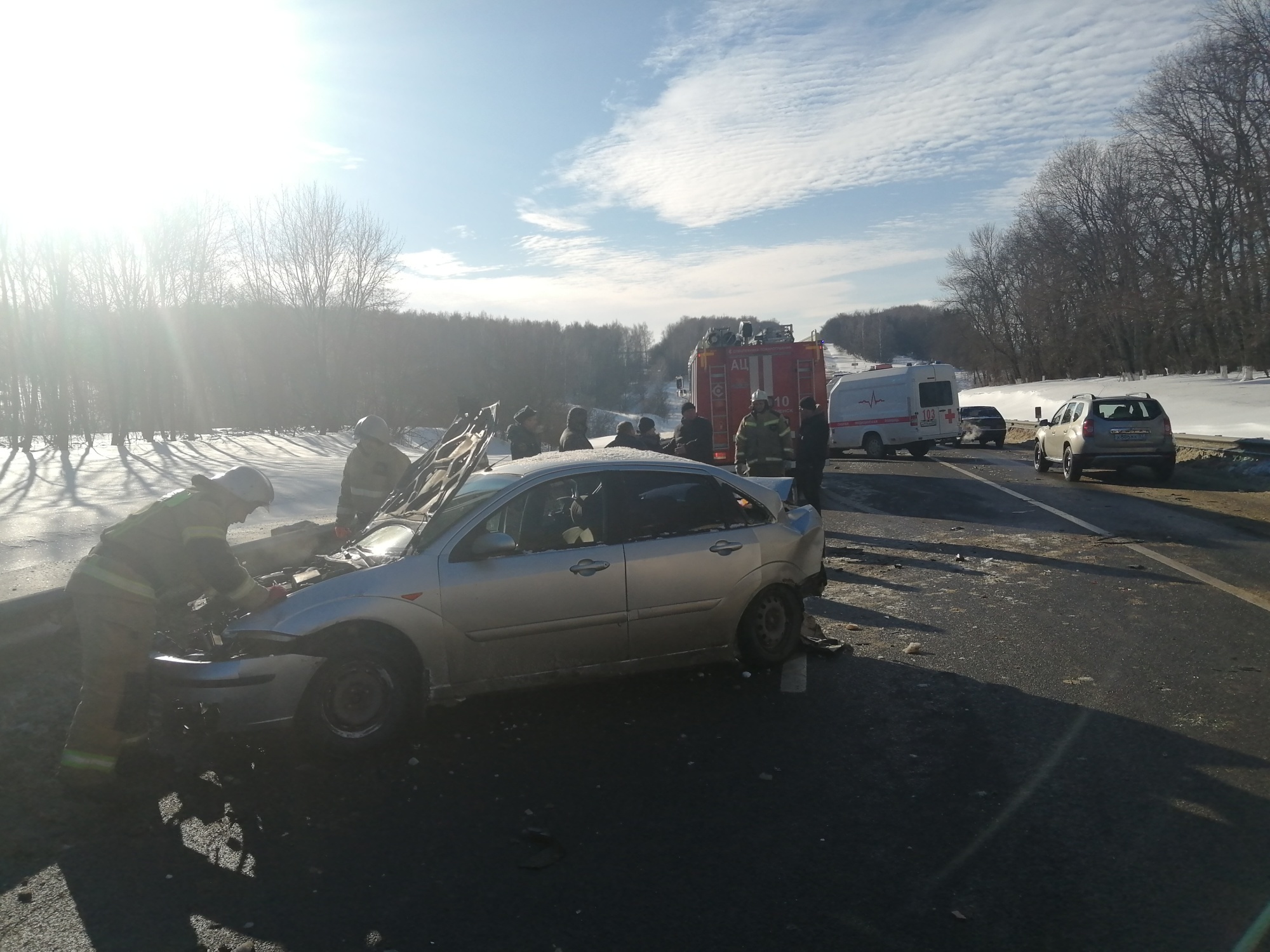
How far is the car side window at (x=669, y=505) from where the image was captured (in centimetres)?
612

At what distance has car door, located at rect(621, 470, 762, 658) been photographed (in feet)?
19.4

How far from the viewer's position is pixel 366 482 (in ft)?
28.6

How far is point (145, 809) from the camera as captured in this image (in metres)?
4.66

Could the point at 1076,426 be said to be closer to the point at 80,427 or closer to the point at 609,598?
the point at 609,598

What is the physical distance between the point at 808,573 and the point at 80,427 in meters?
50.2

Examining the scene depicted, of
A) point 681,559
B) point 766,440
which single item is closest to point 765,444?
point 766,440

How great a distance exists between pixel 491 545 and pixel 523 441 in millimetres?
5375

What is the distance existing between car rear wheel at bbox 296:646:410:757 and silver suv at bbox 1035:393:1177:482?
672 inches

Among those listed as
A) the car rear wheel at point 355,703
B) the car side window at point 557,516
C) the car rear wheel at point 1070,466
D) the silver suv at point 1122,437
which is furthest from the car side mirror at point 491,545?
the car rear wheel at point 1070,466

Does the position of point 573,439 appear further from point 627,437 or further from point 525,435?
point 627,437

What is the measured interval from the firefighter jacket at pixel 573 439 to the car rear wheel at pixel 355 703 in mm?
5859

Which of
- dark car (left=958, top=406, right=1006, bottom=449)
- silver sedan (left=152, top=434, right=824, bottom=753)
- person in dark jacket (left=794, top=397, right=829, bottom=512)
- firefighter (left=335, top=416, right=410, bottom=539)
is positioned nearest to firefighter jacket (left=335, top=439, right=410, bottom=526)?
firefighter (left=335, top=416, right=410, bottom=539)

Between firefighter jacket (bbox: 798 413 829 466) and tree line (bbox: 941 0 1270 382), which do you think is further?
tree line (bbox: 941 0 1270 382)

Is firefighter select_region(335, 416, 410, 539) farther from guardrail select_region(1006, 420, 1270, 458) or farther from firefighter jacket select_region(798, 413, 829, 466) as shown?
guardrail select_region(1006, 420, 1270, 458)
